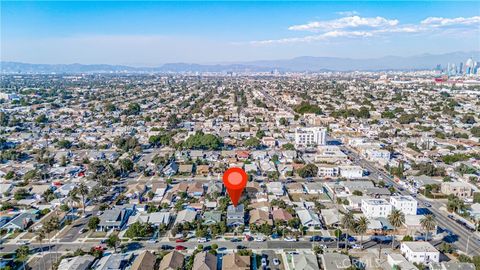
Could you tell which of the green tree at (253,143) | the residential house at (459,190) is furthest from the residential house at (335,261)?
the green tree at (253,143)

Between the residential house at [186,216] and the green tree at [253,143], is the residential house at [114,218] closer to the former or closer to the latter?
the residential house at [186,216]

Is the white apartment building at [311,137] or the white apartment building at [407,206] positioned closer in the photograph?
the white apartment building at [407,206]

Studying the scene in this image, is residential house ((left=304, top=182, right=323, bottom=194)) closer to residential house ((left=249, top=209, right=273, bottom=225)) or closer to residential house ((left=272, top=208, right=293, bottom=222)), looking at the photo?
residential house ((left=272, top=208, right=293, bottom=222))

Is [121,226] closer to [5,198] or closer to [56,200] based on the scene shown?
[56,200]

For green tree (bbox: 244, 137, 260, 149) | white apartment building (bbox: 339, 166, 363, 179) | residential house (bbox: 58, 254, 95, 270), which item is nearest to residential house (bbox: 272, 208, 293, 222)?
residential house (bbox: 58, 254, 95, 270)

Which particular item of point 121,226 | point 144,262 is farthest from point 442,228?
point 121,226

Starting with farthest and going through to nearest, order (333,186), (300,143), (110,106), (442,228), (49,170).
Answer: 1. (110,106)
2. (300,143)
3. (49,170)
4. (333,186)
5. (442,228)
